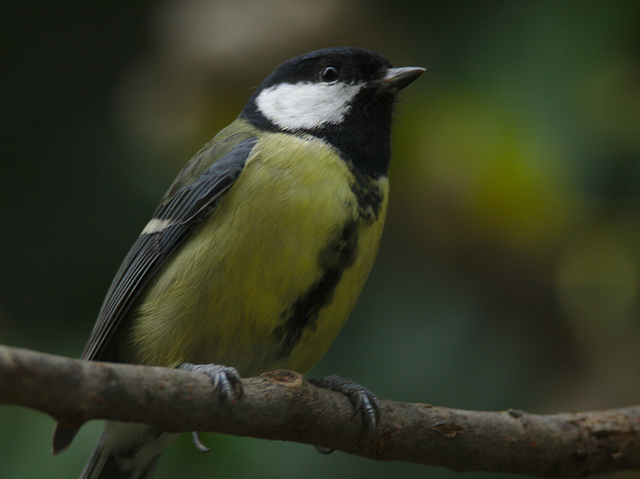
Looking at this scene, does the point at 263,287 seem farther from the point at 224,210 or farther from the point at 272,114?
the point at 272,114

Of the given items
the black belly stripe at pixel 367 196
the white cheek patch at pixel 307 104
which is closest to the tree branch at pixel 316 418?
the black belly stripe at pixel 367 196

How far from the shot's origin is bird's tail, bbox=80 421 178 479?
4.72 ft

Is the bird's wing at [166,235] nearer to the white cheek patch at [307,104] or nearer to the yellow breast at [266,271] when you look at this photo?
the yellow breast at [266,271]

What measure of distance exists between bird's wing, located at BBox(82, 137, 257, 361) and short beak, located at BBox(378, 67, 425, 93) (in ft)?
1.15

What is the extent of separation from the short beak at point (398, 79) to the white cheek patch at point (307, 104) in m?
0.05

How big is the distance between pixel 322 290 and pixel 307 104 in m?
0.47

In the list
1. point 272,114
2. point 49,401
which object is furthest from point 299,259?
point 49,401

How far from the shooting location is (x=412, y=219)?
198 centimetres

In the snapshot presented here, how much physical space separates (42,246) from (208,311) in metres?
0.82

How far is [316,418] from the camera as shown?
3.69 ft

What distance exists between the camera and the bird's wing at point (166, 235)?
1.35 m

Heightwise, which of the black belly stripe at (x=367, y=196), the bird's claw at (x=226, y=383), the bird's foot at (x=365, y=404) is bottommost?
the bird's foot at (x=365, y=404)

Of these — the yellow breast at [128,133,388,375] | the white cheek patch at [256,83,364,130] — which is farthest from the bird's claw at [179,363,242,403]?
the white cheek patch at [256,83,364,130]

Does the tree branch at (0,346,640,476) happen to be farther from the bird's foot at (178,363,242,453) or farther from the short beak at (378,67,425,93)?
the short beak at (378,67,425,93)
